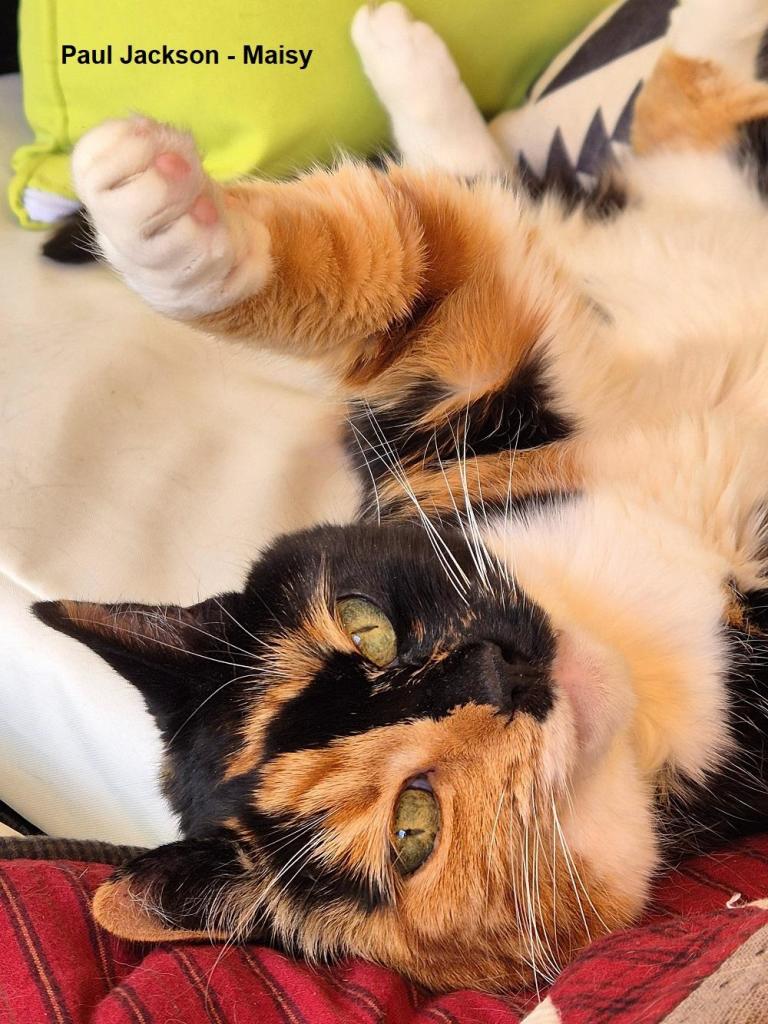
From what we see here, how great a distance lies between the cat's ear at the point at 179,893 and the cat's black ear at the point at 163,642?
16 cm

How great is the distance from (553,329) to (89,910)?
0.82m

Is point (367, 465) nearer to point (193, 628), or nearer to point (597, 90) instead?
point (193, 628)

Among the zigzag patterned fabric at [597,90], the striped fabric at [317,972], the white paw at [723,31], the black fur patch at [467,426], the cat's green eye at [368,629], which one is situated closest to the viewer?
the striped fabric at [317,972]

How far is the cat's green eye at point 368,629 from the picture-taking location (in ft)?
2.85

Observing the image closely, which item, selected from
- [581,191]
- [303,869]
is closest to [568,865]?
[303,869]

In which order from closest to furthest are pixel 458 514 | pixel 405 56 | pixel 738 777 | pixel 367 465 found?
pixel 738 777 < pixel 458 514 < pixel 367 465 < pixel 405 56

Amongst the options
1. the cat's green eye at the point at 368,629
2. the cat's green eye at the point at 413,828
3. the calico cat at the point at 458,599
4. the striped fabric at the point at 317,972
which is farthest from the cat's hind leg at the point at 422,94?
the striped fabric at the point at 317,972

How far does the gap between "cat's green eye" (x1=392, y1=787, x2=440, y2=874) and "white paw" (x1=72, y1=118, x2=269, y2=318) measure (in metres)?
0.54

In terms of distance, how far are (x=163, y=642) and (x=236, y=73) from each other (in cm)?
89

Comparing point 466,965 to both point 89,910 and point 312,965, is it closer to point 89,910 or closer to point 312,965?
point 312,965

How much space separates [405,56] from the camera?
1.30 meters

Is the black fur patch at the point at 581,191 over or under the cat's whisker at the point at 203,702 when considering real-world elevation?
over

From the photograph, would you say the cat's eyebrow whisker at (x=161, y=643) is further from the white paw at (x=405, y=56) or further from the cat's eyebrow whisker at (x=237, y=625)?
the white paw at (x=405, y=56)

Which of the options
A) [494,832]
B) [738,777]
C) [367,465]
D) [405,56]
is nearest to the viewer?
[494,832]
